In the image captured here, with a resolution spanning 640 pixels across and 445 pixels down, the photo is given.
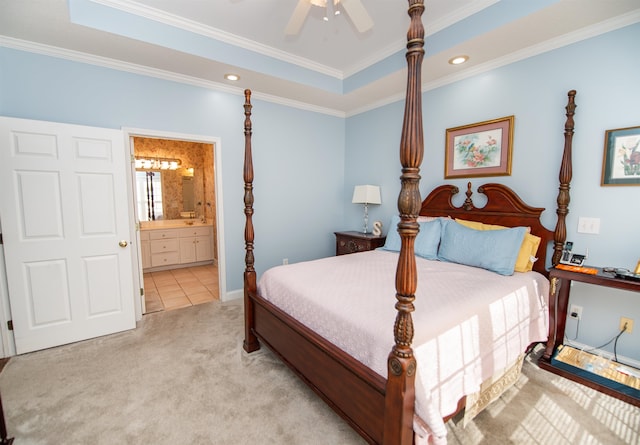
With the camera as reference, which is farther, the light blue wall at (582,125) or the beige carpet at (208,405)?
the light blue wall at (582,125)

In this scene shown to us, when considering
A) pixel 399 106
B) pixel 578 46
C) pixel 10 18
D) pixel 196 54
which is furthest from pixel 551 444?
pixel 10 18

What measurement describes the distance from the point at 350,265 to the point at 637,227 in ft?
7.28

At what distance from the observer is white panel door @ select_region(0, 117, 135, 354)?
2.40 m

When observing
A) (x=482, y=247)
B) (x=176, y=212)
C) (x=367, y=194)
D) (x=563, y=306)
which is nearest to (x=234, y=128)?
(x=367, y=194)

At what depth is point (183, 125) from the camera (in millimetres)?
3271

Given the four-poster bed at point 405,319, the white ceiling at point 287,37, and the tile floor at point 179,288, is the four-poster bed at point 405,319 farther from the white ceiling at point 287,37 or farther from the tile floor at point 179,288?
the tile floor at point 179,288

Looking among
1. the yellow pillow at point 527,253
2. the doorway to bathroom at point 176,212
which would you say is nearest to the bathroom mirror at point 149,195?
the doorway to bathroom at point 176,212

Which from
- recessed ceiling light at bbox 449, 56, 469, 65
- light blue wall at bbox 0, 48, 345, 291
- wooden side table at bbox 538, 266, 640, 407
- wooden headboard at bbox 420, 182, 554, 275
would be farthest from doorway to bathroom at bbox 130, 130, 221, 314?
wooden side table at bbox 538, 266, 640, 407

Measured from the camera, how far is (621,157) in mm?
2211

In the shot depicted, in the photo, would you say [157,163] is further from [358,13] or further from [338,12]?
[358,13]

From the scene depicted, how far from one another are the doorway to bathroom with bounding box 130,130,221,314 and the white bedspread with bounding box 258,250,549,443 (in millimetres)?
2723

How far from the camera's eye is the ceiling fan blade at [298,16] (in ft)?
6.28

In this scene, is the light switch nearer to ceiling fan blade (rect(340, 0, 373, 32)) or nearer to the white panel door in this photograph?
ceiling fan blade (rect(340, 0, 373, 32))

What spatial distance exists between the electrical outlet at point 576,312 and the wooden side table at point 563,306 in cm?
16
